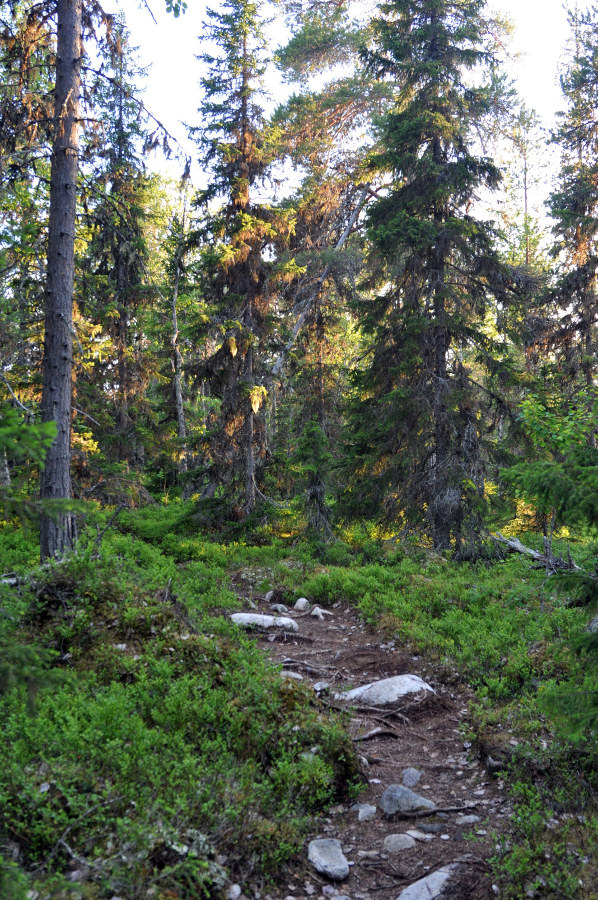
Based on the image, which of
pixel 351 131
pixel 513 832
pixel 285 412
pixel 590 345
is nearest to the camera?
pixel 513 832

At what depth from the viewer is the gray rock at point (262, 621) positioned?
348 inches

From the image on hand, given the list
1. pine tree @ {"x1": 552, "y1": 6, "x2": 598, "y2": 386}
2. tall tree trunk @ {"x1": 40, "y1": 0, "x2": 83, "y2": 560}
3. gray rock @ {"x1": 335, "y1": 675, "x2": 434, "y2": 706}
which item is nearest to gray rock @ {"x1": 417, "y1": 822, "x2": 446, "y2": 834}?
gray rock @ {"x1": 335, "y1": 675, "x2": 434, "y2": 706}

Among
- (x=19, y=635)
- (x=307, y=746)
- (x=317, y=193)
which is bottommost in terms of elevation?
(x=307, y=746)

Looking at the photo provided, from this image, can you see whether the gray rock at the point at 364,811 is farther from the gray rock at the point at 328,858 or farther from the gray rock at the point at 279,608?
the gray rock at the point at 279,608

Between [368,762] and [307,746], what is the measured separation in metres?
0.82

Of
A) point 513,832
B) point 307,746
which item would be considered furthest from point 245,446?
point 513,832

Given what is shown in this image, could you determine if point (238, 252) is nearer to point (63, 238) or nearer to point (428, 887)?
point (63, 238)

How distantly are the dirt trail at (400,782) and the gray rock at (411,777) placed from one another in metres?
0.04

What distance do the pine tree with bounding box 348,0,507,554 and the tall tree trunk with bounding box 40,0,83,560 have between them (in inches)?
262

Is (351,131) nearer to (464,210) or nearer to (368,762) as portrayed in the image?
(464,210)

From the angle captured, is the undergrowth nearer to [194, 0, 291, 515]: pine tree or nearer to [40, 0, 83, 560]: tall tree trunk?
[40, 0, 83, 560]: tall tree trunk

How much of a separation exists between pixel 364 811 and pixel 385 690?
217 cm

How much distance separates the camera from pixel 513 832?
412 centimetres

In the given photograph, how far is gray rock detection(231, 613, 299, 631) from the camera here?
29.0 ft
